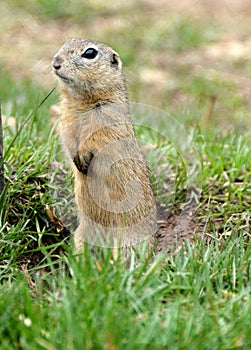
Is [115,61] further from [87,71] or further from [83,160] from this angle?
[83,160]

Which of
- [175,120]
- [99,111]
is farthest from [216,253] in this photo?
[175,120]

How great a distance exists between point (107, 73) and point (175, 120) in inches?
74.7

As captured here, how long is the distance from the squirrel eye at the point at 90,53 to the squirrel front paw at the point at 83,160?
0.61m

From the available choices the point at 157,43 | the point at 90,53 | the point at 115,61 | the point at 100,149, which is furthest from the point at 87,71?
the point at 157,43

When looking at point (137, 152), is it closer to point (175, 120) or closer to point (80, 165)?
point (80, 165)

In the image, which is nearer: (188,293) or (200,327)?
(200,327)

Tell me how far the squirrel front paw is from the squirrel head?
36 centimetres

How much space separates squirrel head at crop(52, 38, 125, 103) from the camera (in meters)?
4.27

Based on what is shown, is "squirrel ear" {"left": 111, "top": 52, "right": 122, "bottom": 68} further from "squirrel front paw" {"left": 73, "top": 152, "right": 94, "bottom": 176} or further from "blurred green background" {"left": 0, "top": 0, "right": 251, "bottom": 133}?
"blurred green background" {"left": 0, "top": 0, "right": 251, "bottom": 133}

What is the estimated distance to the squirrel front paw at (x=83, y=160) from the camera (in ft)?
14.1

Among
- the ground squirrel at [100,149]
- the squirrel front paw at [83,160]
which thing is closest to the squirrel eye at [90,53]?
the ground squirrel at [100,149]

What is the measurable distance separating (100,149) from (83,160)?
0.41 ft

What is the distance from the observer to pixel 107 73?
4477 millimetres

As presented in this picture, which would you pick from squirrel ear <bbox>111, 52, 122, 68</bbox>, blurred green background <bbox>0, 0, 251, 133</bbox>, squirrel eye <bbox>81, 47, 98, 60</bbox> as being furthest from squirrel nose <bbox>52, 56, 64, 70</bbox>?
blurred green background <bbox>0, 0, 251, 133</bbox>
